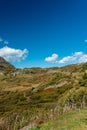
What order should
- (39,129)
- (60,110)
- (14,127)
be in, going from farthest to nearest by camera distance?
(60,110) < (14,127) < (39,129)

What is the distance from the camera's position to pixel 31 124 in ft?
68.4

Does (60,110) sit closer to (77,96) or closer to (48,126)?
(48,126)

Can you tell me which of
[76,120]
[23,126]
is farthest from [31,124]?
[76,120]

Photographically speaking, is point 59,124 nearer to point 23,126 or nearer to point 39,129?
point 39,129

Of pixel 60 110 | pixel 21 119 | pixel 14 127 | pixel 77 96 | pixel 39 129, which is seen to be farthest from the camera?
pixel 77 96

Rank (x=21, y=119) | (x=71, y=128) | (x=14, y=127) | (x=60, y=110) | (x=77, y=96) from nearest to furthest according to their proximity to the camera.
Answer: (x=71, y=128)
(x=14, y=127)
(x=21, y=119)
(x=60, y=110)
(x=77, y=96)

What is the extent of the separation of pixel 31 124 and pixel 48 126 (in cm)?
313

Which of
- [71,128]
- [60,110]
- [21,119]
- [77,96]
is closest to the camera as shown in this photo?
[71,128]

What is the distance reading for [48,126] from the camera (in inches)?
715

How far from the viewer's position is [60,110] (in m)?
24.6

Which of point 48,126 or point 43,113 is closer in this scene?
point 48,126

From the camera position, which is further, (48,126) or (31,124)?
(31,124)

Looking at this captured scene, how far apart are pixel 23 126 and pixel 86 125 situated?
7037 millimetres

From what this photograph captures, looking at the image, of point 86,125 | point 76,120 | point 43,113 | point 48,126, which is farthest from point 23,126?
point 86,125
